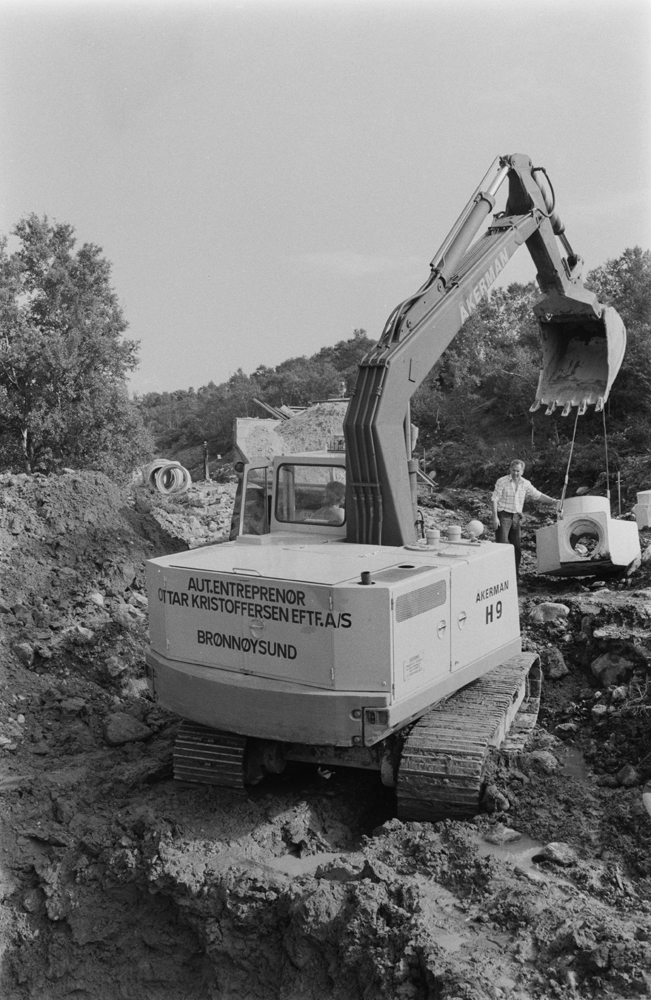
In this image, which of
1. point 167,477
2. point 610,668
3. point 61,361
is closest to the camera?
point 610,668

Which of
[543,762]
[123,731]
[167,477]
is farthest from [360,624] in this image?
[167,477]

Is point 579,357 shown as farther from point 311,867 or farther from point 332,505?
point 311,867

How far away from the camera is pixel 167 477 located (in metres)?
15.9

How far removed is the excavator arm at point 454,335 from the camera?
20.7 feet

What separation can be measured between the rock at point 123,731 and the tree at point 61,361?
41.6ft

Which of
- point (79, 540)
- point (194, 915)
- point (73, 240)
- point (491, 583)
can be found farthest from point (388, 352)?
point (73, 240)

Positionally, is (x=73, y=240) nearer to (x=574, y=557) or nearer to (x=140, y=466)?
(x=140, y=466)

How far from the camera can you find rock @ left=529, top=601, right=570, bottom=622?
9.01m

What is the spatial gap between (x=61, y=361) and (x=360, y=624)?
15.3 meters

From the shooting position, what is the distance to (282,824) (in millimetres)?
5461

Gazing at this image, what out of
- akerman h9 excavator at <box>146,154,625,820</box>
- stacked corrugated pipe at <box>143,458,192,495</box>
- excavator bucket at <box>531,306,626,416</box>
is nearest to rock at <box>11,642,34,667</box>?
akerman h9 excavator at <box>146,154,625,820</box>

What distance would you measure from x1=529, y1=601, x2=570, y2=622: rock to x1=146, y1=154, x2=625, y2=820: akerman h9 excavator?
1.68m

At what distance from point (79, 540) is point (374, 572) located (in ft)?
17.9

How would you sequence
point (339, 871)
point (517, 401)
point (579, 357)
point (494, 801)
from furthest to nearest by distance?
point (517, 401) < point (579, 357) < point (494, 801) < point (339, 871)
